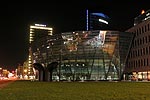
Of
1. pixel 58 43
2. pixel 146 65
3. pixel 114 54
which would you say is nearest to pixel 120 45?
pixel 114 54

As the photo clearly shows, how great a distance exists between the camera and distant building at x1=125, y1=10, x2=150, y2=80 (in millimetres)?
108175

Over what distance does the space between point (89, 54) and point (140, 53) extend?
1857cm

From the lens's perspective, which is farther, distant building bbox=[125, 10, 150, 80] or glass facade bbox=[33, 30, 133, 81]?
glass facade bbox=[33, 30, 133, 81]

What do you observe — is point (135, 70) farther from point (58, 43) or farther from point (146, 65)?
point (58, 43)

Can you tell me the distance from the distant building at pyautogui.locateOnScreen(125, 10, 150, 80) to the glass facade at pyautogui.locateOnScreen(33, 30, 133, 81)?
11.8 ft

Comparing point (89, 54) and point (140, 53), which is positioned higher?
point (140, 53)

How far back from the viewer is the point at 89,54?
113 meters

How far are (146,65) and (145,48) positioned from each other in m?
6.20

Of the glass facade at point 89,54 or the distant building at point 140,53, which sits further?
the glass facade at point 89,54

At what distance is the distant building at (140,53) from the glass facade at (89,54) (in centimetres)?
360

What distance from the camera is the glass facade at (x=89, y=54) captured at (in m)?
110

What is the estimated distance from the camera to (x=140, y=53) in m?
114

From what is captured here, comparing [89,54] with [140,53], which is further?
[140,53]

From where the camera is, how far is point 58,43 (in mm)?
117438
